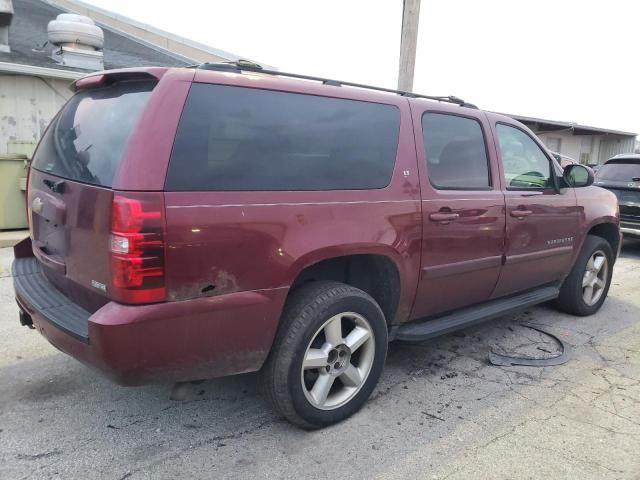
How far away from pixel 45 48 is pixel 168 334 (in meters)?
11.4

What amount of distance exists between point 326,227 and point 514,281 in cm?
213

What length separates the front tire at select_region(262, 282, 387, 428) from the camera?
8.81 ft

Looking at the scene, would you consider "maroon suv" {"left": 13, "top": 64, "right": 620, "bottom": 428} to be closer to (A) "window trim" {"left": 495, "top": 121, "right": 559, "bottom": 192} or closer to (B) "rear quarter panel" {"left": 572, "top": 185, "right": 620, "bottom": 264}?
(A) "window trim" {"left": 495, "top": 121, "right": 559, "bottom": 192}

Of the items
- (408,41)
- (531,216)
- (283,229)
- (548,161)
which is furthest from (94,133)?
(408,41)

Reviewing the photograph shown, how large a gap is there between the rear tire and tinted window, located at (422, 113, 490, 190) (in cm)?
182

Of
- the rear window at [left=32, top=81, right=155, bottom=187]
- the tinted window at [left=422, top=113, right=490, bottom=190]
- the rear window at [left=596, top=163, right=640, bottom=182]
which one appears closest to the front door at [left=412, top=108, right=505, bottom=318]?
the tinted window at [left=422, top=113, right=490, bottom=190]

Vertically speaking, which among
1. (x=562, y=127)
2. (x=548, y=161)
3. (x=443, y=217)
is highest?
(x=562, y=127)

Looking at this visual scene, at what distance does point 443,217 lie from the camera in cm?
332

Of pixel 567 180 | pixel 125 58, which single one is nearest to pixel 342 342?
pixel 567 180

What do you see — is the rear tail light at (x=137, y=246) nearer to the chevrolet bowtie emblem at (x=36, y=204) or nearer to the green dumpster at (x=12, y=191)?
the chevrolet bowtie emblem at (x=36, y=204)

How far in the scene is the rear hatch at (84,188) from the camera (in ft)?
7.52

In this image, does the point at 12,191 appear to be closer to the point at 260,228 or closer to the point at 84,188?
the point at 84,188

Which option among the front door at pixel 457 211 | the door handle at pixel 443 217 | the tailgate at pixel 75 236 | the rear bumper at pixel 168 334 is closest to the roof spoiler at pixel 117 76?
the tailgate at pixel 75 236

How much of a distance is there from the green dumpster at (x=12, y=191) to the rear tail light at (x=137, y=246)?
6.62 m
